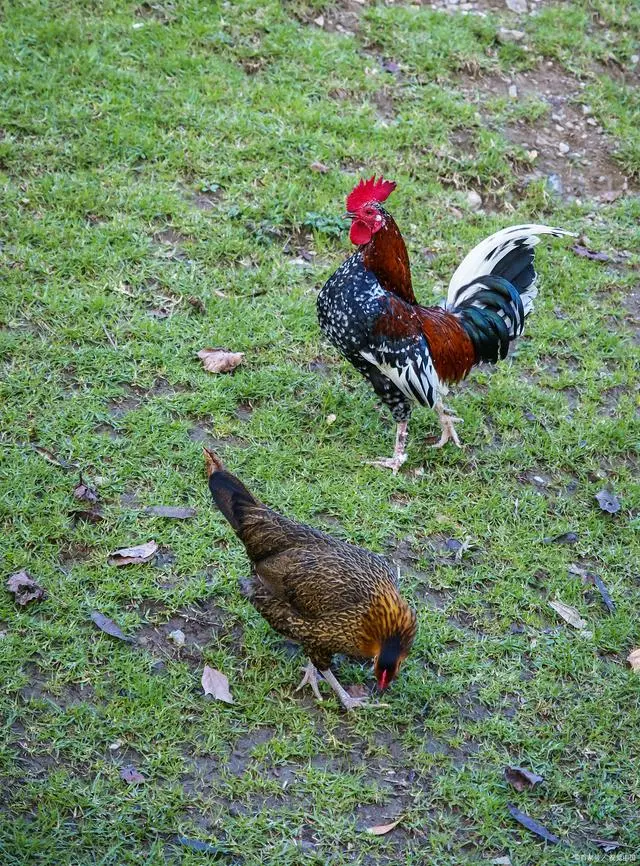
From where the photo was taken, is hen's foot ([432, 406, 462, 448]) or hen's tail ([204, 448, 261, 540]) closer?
hen's tail ([204, 448, 261, 540])

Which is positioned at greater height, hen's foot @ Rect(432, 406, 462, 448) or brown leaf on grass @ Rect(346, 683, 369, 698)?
hen's foot @ Rect(432, 406, 462, 448)

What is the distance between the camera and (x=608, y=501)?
550 centimetres

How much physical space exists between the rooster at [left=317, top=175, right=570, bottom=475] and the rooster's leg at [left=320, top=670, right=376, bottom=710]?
1.58m

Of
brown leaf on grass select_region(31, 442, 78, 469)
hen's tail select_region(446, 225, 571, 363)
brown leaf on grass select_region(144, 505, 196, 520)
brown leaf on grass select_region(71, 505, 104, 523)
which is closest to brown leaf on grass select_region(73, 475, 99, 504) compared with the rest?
brown leaf on grass select_region(71, 505, 104, 523)

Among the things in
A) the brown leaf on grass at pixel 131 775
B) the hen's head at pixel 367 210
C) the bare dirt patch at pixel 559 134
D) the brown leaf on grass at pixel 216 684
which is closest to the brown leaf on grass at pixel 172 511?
the brown leaf on grass at pixel 216 684

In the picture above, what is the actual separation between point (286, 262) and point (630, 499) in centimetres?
296

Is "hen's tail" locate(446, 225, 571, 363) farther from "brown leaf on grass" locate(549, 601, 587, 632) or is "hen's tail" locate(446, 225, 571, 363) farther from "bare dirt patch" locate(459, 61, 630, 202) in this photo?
"bare dirt patch" locate(459, 61, 630, 202)

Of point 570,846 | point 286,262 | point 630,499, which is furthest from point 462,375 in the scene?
point 570,846

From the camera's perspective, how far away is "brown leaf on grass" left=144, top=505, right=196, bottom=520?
490 centimetres

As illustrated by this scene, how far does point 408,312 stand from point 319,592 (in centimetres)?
198

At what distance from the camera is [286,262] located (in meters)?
6.60

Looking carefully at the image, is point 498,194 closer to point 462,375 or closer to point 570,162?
point 570,162

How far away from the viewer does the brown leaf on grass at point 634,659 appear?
4.61 metres

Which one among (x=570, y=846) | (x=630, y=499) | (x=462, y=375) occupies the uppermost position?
(x=462, y=375)
